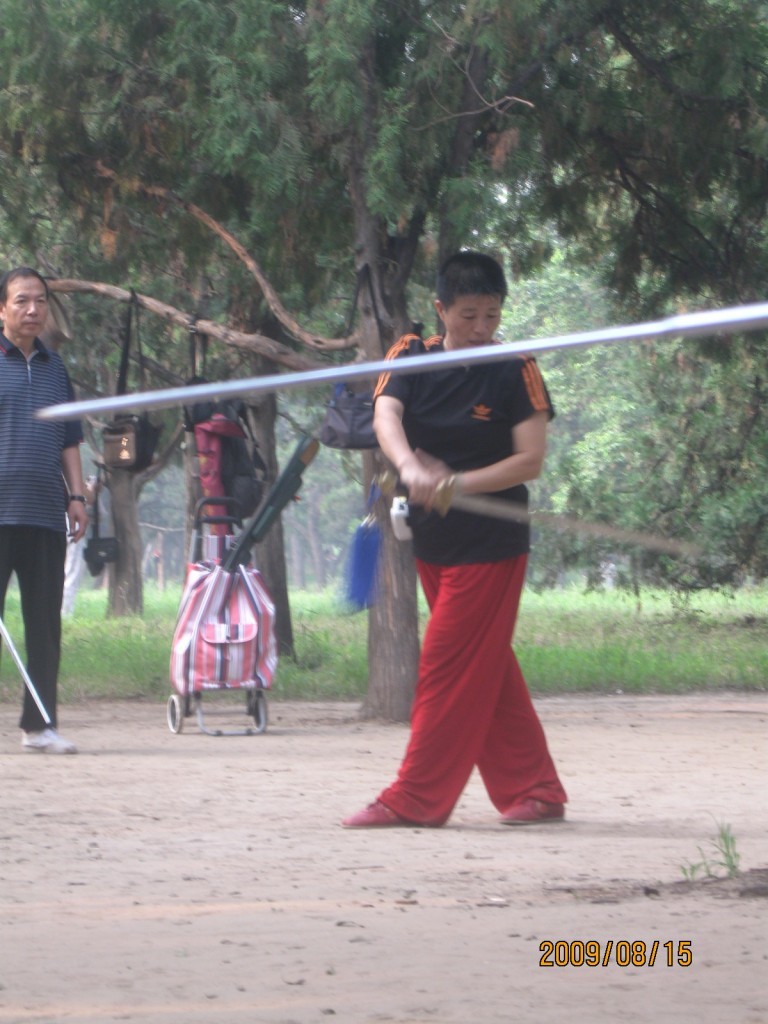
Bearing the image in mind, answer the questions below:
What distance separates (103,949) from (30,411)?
3.97 metres

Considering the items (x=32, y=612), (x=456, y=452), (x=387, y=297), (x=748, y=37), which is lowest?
(x=32, y=612)

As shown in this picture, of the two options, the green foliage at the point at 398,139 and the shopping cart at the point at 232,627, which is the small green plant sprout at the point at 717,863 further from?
the green foliage at the point at 398,139

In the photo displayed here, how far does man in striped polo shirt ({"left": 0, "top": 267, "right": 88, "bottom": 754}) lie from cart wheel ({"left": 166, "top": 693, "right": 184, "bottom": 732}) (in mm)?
1270

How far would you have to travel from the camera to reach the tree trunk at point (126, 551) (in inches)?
875

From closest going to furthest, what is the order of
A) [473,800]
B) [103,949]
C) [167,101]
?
[103,949] < [473,800] < [167,101]

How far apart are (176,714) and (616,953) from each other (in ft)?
17.3

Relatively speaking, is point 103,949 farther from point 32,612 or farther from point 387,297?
point 387,297

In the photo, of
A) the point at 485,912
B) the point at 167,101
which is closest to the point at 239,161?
the point at 167,101

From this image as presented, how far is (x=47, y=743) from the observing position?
7.43 m

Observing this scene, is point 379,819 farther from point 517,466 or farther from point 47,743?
point 47,743

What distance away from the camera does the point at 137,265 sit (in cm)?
1048

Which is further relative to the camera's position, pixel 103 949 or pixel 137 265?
pixel 137 265

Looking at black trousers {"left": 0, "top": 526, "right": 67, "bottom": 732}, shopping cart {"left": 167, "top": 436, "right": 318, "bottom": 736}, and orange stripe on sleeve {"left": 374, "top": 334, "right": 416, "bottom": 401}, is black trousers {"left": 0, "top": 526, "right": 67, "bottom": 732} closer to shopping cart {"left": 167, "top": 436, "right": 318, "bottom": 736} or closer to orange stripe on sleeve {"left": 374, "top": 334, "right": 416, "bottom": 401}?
shopping cart {"left": 167, "top": 436, "right": 318, "bottom": 736}

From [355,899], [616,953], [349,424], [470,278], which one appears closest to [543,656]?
[349,424]
